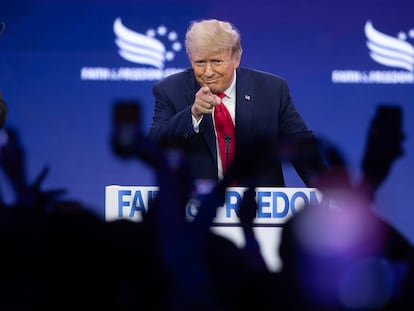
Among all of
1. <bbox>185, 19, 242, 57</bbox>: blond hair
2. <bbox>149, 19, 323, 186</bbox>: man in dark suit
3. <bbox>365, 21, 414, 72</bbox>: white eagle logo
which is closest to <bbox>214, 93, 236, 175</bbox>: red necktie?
<bbox>149, 19, 323, 186</bbox>: man in dark suit

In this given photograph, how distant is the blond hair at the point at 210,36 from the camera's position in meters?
3.27

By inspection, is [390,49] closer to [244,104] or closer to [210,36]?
[244,104]

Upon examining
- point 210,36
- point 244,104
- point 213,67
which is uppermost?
point 210,36

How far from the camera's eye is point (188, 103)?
129 inches

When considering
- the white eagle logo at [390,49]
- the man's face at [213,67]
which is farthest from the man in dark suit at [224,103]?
the white eagle logo at [390,49]

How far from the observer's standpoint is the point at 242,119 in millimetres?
3260

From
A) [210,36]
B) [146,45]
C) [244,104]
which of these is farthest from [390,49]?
[146,45]

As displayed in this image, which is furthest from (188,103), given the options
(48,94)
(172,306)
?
(172,306)

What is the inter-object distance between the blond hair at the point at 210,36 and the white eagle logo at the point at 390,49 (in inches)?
22.2

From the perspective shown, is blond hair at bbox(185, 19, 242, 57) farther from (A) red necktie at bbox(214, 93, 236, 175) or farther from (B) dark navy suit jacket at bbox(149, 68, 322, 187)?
(A) red necktie at bbox(214, 93, 236, 175)

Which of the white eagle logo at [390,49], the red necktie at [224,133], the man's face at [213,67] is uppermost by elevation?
the white eagle logo at [390,49]

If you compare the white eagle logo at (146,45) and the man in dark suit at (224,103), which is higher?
the white eagle logo at (146,45)

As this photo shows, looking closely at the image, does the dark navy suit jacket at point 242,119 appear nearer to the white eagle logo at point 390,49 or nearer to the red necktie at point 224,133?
the red necktie at point 224,133

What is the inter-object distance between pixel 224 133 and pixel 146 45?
0.50 meters
